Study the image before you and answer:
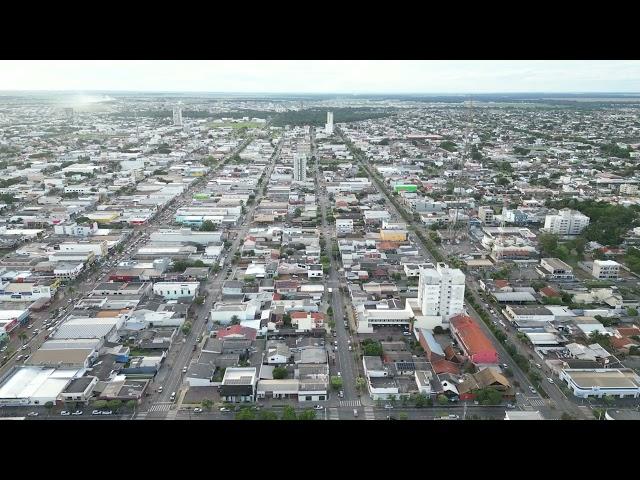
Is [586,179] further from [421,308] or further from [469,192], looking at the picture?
[421,308]

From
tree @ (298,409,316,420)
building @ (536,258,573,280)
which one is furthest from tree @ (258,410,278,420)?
building @ (536,258,573,280)

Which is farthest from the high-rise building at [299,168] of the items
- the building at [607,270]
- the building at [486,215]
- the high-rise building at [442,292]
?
the high-rise building at [442,292]

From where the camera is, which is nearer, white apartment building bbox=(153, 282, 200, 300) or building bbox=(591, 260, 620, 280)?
white apartment building bbox=(153, 282, 200, 300)

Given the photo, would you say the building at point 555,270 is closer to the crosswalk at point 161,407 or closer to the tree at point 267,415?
the tree at point 267,415

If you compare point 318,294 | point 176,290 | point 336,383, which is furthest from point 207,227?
point 336,383

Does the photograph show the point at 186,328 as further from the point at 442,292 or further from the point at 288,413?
the point at 442,292

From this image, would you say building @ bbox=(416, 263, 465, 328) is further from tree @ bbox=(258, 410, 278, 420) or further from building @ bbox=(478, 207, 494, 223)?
building @ bbox=(478, 207, 494, 223)
